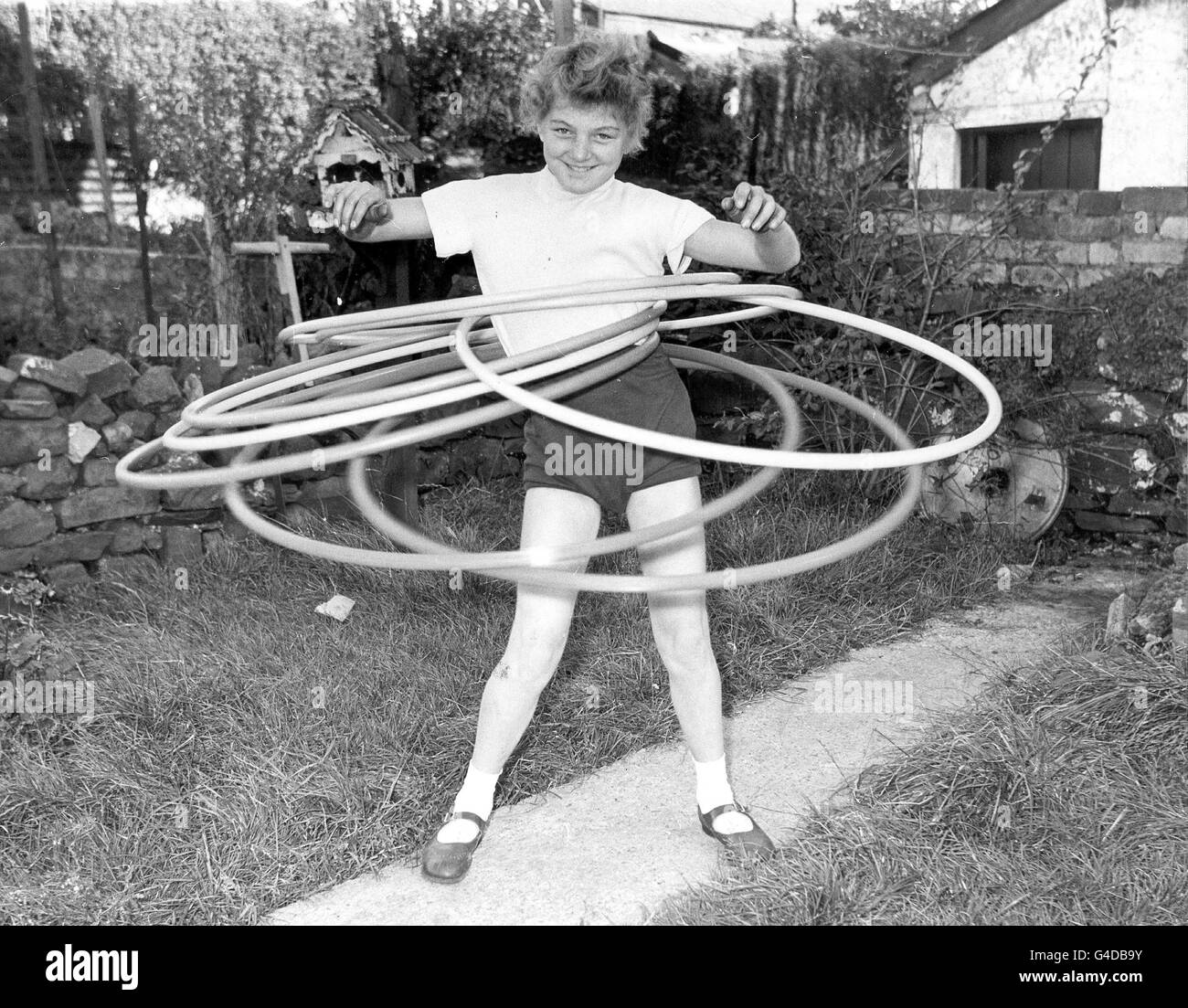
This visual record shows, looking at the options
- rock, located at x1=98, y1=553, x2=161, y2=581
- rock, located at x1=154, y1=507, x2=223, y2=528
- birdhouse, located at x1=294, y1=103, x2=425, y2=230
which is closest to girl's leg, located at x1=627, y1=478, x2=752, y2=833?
rock, located at x1=98, y1=553, x2=161, y2=581

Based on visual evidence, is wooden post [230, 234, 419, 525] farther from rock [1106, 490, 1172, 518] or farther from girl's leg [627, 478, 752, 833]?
rock [1106, 490, 1172, 518]

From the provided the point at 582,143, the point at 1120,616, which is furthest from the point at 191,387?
the point at 1120,616

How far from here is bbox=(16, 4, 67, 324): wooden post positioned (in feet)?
15.7

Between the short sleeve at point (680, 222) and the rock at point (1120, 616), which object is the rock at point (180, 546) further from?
the rock at point (1120, 616)

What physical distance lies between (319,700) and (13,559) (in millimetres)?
1625

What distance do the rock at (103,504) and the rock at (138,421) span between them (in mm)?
215

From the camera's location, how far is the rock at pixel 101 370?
15.3 feet

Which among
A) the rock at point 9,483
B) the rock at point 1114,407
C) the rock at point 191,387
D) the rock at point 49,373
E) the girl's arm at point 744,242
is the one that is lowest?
the rock at point 9,483

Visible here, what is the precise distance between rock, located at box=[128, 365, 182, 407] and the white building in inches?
131

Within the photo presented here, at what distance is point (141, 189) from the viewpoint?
16.4ft

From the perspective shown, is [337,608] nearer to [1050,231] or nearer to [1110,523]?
[1110,523]

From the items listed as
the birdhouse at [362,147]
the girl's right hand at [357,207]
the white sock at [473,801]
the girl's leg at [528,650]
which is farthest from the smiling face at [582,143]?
the birdhouse at [362,147]

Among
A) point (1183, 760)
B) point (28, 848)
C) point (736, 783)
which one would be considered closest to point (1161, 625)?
point (1183, 760)

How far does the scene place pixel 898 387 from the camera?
542 centimetres
